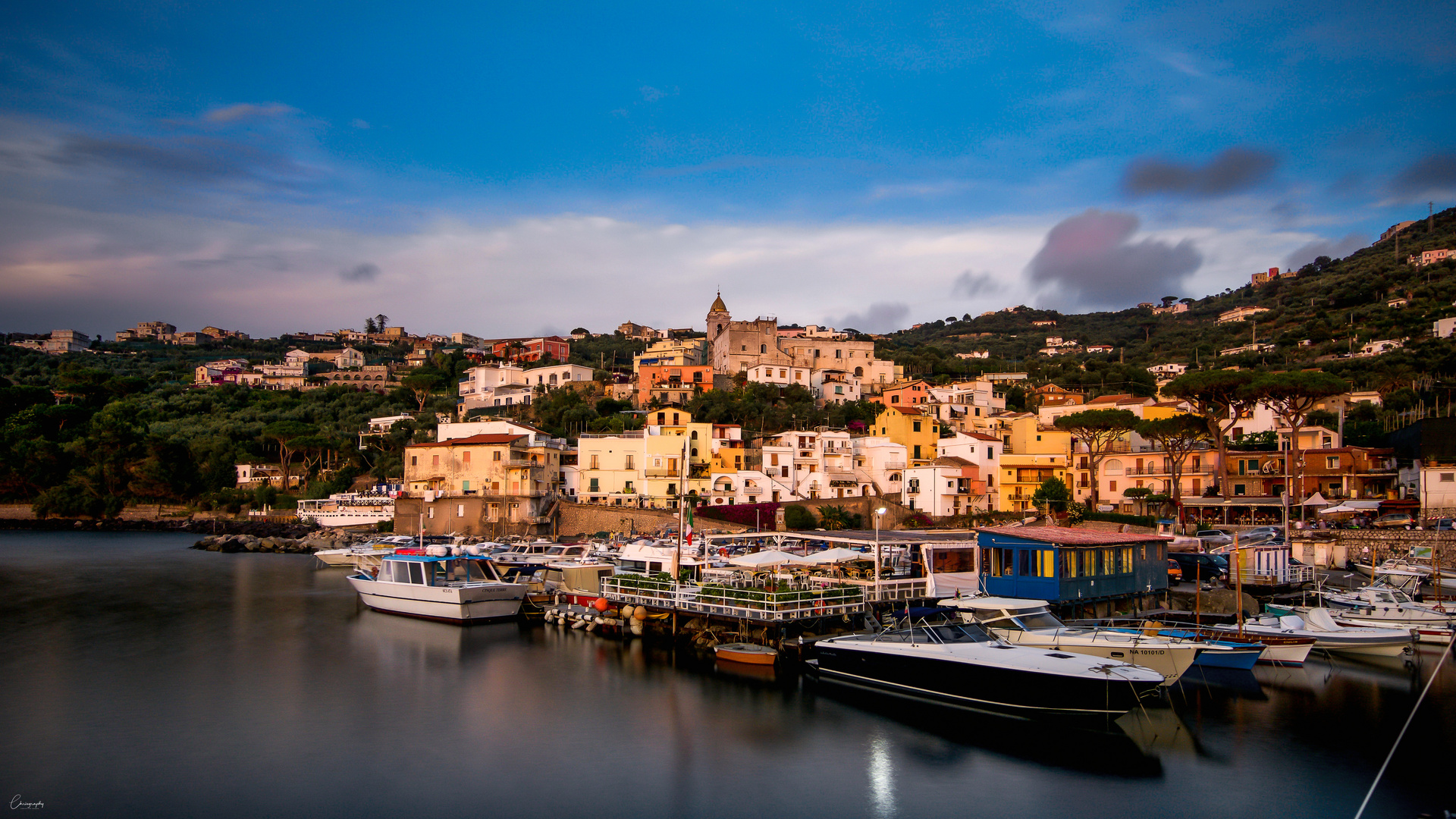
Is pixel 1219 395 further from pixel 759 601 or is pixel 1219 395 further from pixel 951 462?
pixel 759 601

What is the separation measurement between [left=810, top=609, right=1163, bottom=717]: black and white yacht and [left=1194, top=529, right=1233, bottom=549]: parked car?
68.4ft

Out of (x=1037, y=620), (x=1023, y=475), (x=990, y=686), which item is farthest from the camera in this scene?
(x=1023, y=475)

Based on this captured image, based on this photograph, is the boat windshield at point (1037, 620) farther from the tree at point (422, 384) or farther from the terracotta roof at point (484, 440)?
the tree at point (422, 384)

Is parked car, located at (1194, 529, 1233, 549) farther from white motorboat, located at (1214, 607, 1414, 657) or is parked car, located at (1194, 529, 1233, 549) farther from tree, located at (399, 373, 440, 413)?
tree, located at (399, 373, 440, 413)

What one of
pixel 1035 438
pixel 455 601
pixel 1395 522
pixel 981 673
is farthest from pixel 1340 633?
pixel 1035 438

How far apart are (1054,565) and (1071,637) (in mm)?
4586

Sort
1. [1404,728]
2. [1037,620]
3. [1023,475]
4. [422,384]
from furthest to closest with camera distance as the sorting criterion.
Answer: [422,384]
[1023,475]
[1037,620]
[1404,728]

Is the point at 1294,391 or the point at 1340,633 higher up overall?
the point at 1294,391

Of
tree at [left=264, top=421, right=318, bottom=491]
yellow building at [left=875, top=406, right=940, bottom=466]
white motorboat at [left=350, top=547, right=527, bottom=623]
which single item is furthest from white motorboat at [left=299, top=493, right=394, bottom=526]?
yellow building at [left=875, top=406, right=940, bottom=466]

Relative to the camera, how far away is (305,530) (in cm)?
5747

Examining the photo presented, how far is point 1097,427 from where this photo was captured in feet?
156

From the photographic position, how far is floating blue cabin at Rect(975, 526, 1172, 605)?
22.7 m

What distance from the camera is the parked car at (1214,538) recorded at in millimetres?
35375

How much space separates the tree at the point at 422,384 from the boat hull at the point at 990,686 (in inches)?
2968
